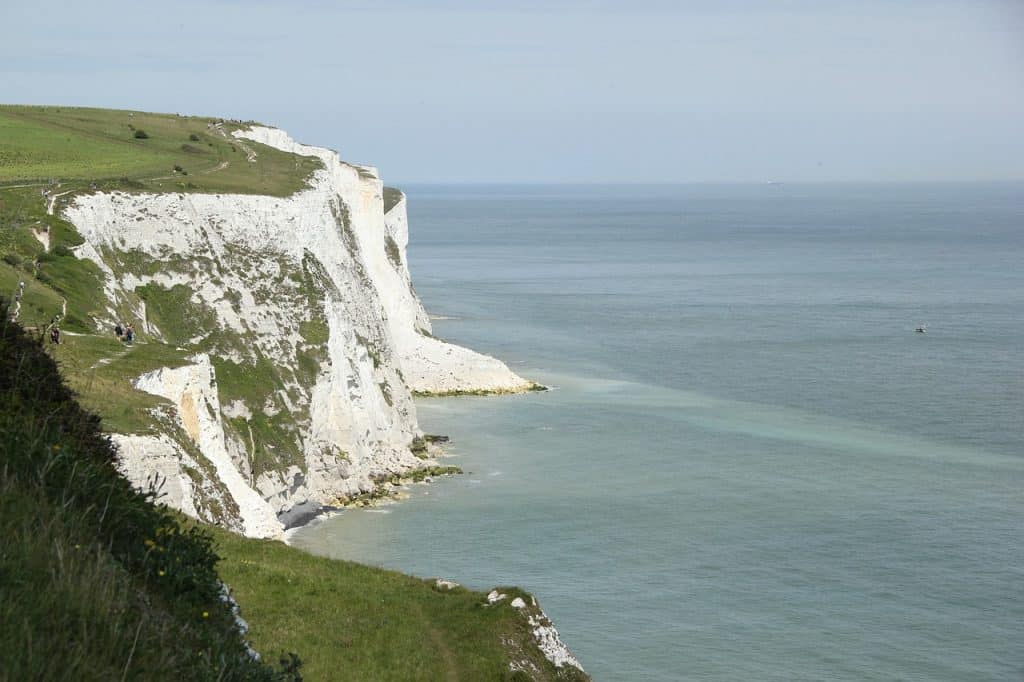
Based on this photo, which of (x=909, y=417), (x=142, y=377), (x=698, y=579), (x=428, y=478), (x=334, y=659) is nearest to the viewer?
(x=334, y=659)

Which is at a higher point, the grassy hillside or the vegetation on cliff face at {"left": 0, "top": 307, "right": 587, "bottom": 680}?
the grassy hillside

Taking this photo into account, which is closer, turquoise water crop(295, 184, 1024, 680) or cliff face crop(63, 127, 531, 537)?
turquoise water crop(295, 184, 1024, 680)

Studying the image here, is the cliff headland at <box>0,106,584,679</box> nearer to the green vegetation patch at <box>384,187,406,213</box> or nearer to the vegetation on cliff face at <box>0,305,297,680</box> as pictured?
→ the vegetation on cliff face at <box>0,305,297,680</box>

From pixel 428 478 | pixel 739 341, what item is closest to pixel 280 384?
pixel 428 478

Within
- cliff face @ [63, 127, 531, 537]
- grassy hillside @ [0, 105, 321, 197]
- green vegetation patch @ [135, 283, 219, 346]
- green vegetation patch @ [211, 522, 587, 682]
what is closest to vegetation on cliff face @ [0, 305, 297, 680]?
green vegetation patch @ [211, 522, 587, 682]

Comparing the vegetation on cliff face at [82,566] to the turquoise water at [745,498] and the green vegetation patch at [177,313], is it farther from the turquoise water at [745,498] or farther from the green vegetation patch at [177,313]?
the green vegetation patch at [177,313]

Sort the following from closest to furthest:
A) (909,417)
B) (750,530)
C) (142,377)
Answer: (142,377) → (750,530) → (909,417)

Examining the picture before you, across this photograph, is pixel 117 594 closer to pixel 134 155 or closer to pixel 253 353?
pixel 253 353

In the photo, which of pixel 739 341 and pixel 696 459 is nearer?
pixel 696 459

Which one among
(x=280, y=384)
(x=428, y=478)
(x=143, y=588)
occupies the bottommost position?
(x=428, y=478)

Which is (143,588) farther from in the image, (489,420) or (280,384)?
(489,420)
